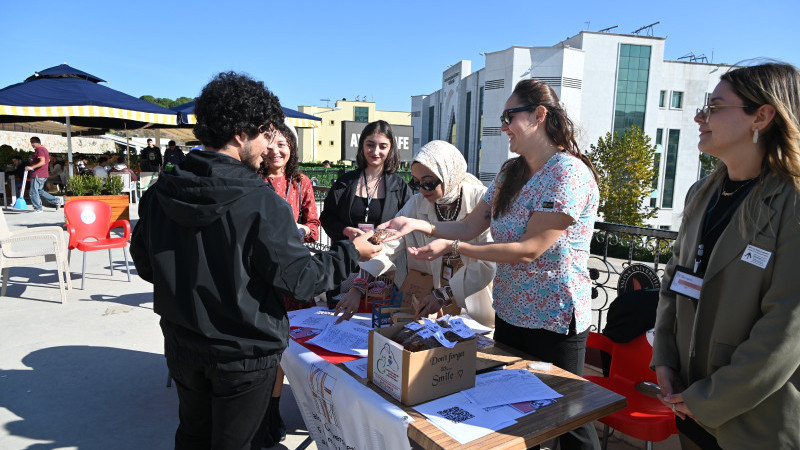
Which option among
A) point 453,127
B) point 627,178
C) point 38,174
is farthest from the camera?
point 453,127

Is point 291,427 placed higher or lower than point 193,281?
lower

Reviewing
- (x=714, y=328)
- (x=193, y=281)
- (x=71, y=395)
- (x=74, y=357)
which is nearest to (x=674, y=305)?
(x=714, y=328)

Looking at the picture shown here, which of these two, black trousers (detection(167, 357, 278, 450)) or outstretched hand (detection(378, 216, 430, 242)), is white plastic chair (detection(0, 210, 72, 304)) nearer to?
black trousers (detection(167, 357, 278, 450))

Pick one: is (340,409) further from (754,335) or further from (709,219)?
(709,219)

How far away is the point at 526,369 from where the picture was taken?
1.67 metres

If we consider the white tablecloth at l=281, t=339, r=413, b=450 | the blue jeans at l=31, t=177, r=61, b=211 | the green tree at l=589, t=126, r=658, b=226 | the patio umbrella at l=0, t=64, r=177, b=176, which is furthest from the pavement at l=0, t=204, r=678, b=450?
the green tree at l=589, t=126, r=658, b=226

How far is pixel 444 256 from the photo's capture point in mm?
2248

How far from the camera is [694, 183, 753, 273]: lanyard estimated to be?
4.28ft

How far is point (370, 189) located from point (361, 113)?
2418 inches

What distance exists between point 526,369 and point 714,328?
0.63 m

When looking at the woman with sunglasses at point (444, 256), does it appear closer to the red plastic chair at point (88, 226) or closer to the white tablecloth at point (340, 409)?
the white tablecloth at point (340, 409)

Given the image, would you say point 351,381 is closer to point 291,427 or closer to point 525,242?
point 525,242

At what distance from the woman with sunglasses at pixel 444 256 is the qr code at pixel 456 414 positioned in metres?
0.76

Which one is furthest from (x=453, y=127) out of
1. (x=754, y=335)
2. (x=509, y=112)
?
(x=754, y=335)
